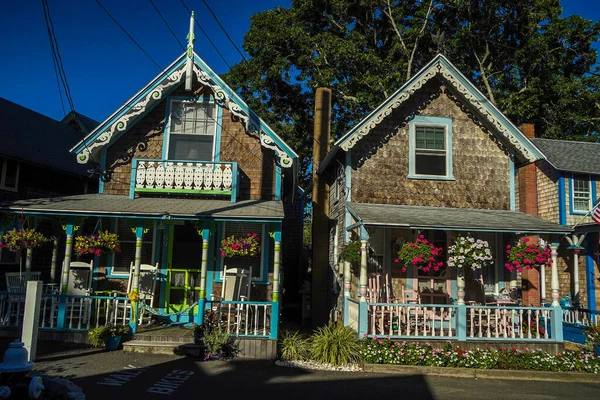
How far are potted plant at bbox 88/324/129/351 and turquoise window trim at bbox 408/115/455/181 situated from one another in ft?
28.3

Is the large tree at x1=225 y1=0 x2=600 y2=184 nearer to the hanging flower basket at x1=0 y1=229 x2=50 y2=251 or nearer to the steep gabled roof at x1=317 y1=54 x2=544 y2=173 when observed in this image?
the steep gabled roof at x1=317 y1=54 x2=544 y2=173

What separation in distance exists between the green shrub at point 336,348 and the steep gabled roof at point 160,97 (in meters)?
4.80

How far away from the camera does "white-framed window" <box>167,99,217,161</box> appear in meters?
13.1

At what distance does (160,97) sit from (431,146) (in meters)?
7.92

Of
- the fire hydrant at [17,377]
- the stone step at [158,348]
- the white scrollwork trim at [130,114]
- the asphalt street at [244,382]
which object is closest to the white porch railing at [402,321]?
the asphalt street at [244,382]

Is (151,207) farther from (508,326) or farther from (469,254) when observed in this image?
(508,326)

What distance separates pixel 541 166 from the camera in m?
17.7

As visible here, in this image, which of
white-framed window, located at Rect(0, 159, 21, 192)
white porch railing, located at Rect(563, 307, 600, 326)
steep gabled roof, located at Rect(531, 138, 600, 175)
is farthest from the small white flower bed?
steep gabled roof, located at Rect(531, 138, 600, 175)

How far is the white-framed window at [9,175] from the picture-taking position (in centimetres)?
1392

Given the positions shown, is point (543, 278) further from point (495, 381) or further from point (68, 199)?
point (68, 199)

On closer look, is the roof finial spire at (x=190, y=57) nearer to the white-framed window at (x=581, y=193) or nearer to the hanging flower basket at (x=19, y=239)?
the hanging flower basket at (x=19, y=239)

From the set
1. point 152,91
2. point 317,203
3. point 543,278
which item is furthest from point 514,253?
point 152,91

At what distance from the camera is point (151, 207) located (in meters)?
11.0

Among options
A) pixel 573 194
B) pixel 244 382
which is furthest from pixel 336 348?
pixel 573 194
